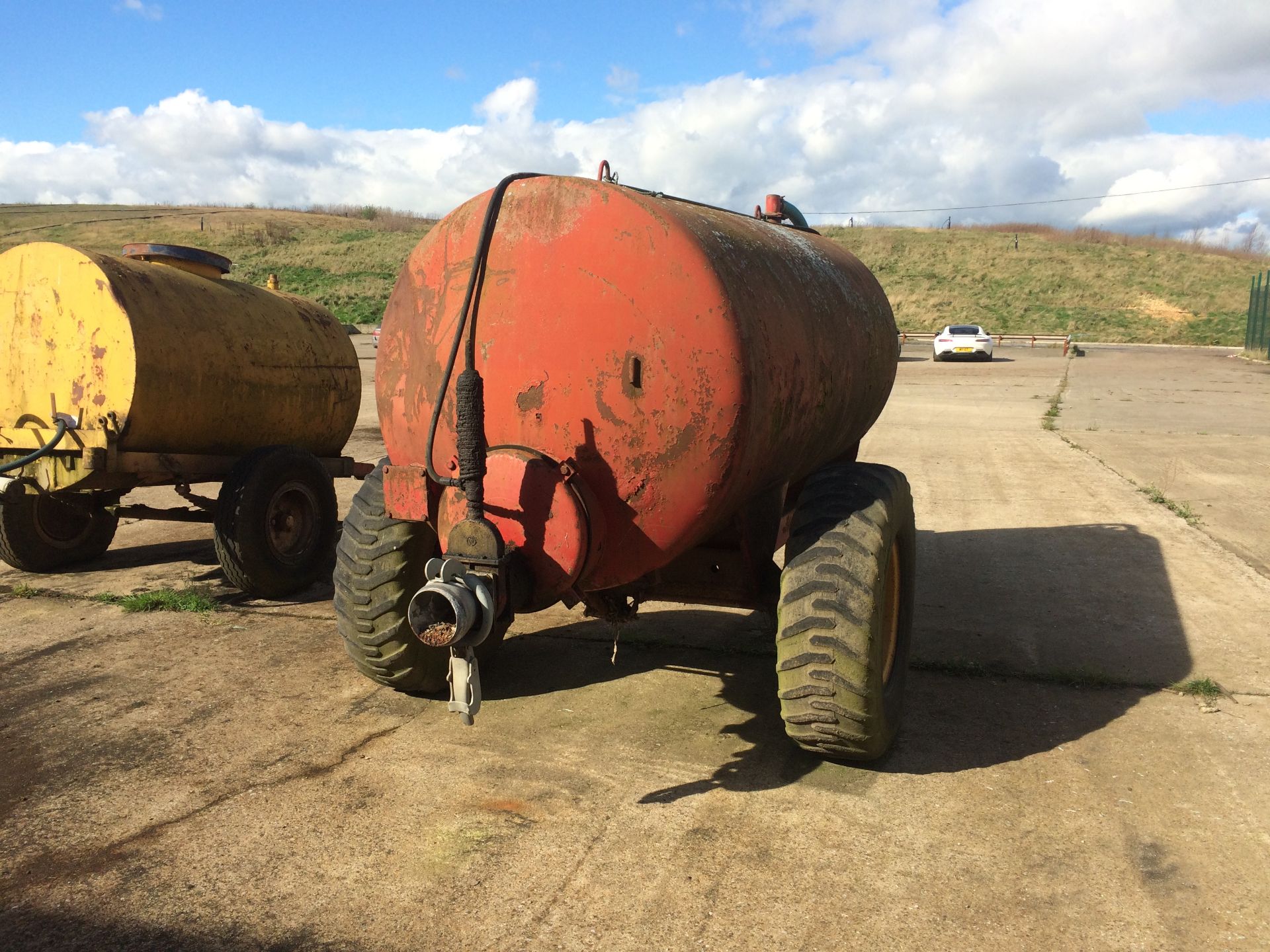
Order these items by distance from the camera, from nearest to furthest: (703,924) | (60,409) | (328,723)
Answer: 1. (703,924)
2. (328,723)
3. (60,409)

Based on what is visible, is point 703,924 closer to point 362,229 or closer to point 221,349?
point 221,349

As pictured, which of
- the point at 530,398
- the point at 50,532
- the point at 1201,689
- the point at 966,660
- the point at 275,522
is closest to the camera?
the point at 530,398

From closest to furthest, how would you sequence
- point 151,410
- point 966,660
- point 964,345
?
1. point 966,660
2. point 151,410
3. point 964,345

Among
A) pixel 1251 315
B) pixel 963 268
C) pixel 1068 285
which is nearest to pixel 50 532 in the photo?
pixel 1251 315

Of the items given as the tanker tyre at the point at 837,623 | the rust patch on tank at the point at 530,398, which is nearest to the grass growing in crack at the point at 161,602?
the rust patch on tank at the point at 530,398

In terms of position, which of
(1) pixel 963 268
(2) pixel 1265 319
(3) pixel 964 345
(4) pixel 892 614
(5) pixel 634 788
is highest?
(1) pixel 963 268

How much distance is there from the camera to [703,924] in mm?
2773

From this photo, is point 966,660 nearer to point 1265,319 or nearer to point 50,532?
point 50,532

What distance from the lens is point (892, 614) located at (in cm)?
443

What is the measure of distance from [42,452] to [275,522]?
144 centimetres

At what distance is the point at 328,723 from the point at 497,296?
2.11m

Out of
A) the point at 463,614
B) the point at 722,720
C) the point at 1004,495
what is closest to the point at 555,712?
the point at 722,720

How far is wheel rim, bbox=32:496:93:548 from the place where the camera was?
22.4 ft

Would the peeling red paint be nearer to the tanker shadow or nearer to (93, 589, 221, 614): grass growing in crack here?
the tanker shadow
